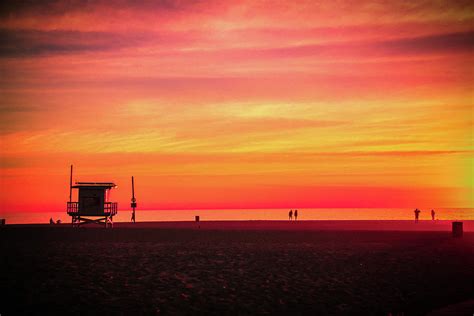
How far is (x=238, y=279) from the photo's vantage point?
66.5 ft

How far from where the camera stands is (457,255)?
26.6 m

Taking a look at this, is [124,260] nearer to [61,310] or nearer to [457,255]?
[61,310]

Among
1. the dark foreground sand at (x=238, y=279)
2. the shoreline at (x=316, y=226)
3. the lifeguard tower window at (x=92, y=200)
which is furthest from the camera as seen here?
the lifeguard tower window at (x=92, y=200)

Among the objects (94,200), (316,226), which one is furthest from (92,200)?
(316,226)

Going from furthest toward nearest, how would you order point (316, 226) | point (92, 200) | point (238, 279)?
point (316, 226), point (92, 200), point (238, 279)

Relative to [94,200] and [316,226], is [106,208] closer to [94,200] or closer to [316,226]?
[94,200]

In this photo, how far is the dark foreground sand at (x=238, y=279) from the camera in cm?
1587

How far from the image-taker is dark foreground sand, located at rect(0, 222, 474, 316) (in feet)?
52.1

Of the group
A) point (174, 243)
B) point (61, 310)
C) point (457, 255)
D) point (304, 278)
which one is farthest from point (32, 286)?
point (457, 255)

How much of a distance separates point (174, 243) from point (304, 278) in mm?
17084

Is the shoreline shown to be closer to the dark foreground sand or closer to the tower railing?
the tower railing

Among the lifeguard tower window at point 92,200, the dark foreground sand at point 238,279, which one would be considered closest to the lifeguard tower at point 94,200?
the lifeguard tower window at point 92,200

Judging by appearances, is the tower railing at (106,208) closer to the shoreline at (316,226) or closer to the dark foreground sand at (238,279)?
the shoreline at (316,226)

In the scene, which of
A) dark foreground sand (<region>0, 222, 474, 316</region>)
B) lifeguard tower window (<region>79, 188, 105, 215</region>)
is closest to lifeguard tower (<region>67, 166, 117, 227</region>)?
lifeguard tower window (<region>79, 188, 105, 215</region>)
